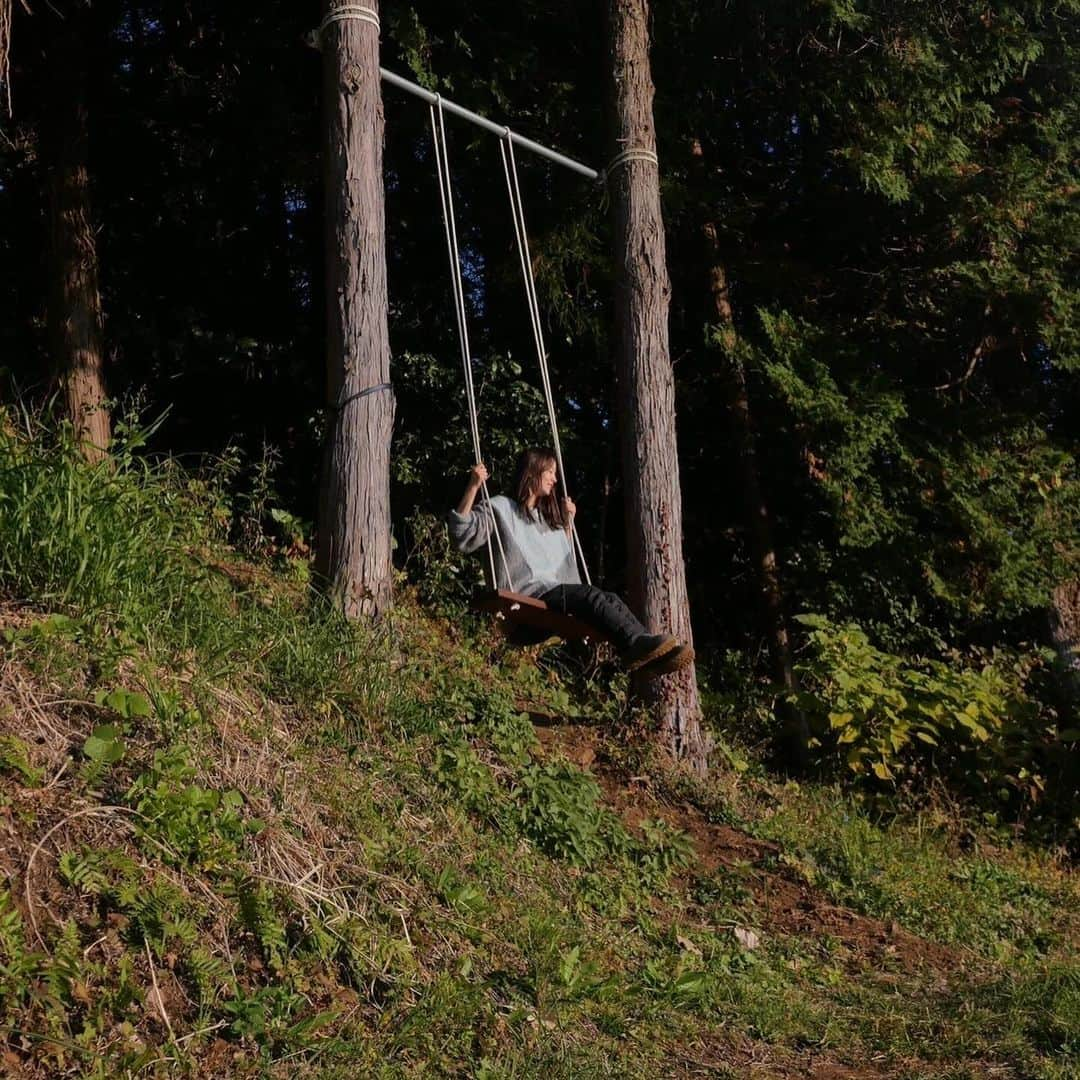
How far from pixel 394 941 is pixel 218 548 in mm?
3398

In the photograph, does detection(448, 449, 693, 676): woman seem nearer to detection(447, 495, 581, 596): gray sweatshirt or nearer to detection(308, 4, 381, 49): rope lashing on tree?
detection(447, 495, 581, 596): gray sweatshirt

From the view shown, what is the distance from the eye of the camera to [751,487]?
10727mm

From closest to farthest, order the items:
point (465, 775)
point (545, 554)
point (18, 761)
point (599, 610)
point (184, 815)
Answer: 1. point (18, 761)
2. point (184, 815)
3. point (465, 775)
4. point (599, 610)
5. point (545, 554)

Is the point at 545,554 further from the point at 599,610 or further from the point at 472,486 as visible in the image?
the point at 472,486

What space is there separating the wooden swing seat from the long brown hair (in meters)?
0.61

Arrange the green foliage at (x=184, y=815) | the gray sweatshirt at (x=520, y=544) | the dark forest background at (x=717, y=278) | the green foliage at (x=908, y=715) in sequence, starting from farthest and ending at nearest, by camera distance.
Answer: the dark forest background at (x=717, y=278), the green foliage at (x=908, y=715), the gray sweatshirt at (x=520, y=544), the green foliage at (x=184, y=815)

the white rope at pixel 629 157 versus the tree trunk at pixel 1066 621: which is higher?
the white rope at pixel 629 157

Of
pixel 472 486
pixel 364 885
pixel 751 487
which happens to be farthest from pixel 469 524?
pixel 751 487

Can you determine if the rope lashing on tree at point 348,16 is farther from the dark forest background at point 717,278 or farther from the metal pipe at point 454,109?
the dark forest background at point 717,278

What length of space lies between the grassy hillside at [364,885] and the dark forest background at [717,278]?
2.98m

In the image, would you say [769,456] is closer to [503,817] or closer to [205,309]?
[205,309]

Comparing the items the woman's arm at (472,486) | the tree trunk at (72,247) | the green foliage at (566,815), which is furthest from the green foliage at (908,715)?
the tree trunk at (72,247)

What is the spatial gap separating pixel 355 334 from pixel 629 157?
254 cm

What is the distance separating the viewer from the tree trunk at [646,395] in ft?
25.1
